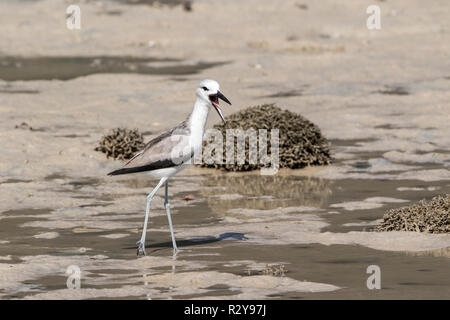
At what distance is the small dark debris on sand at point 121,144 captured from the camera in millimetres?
15430

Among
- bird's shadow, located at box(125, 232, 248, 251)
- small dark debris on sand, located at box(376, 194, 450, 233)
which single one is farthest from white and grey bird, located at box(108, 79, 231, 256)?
small dark debris on sand, located at box(376, 194, 450, 233)

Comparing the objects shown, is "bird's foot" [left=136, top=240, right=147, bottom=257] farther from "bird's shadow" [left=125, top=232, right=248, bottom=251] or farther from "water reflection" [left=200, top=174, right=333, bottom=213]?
"water reflection" [left=200, top=174, right=333, bottom=213]

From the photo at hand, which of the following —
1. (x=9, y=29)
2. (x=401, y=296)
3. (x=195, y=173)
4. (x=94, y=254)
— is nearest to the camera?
(x=401, y=296)

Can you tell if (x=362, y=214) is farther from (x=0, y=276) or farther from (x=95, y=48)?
(x=95, y=48)

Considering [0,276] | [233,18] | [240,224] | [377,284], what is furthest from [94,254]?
[233,18]

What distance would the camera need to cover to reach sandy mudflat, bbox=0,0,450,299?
9398 mm

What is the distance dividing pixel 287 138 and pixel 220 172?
1043mm

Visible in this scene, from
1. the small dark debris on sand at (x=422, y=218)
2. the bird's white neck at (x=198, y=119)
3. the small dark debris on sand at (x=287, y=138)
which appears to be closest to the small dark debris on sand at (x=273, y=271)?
the bird's white neck at (x=198, y=119)

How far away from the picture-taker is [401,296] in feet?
27.6

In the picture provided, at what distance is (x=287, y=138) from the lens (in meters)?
14.8

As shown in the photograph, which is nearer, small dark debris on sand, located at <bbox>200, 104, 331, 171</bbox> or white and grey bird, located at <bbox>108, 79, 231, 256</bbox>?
white and grey bird, located at <bbox>108, 79, 231, 256</bbox>

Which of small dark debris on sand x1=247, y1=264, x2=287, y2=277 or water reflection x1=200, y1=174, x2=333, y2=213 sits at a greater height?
water reflection x1=200, y1=174, x2=333, y2=213

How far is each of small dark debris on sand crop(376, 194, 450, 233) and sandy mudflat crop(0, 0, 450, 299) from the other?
0.19 meters

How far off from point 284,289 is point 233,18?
22735 millimetres
